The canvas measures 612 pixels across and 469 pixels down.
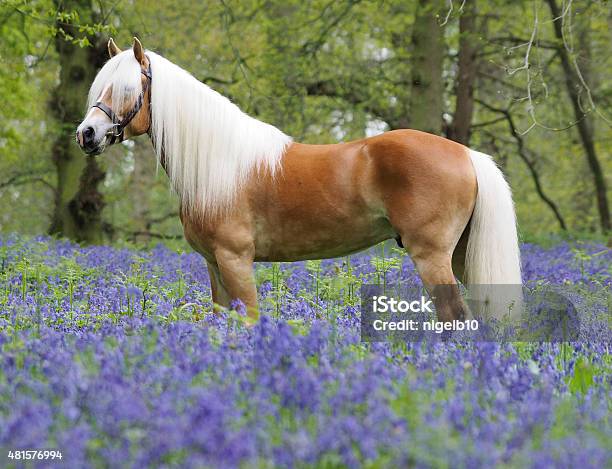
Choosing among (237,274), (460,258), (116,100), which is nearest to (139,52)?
(116,100)

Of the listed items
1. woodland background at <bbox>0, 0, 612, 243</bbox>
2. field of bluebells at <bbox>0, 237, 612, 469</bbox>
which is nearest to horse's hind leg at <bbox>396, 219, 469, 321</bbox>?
field of bluebells at <bbox>0, 237, 612, 469</bbox>

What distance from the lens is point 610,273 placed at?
895cm

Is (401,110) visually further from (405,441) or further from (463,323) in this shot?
(405,441)

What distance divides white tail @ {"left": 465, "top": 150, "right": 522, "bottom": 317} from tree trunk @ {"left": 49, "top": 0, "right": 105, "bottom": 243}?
437 inches

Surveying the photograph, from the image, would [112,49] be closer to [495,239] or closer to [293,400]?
[495,239]

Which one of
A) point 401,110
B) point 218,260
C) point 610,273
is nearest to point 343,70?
point 401,110

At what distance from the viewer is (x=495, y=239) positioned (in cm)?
532

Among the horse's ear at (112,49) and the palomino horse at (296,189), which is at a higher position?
the horse's ear at (112,49)

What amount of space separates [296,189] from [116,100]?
1403 millimetres

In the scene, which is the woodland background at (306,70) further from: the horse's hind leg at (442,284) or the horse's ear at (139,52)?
the horse's hind leg at (442,284)

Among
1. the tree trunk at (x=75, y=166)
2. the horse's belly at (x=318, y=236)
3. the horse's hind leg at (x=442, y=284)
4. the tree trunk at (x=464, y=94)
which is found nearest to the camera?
the horse's hind leg at (x=442, y=284)

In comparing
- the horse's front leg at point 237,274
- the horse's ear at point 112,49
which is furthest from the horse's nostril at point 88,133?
the horse's front leg at point 237,274

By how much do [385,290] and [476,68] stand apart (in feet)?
35.1

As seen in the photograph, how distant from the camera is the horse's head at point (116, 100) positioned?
212 inches
